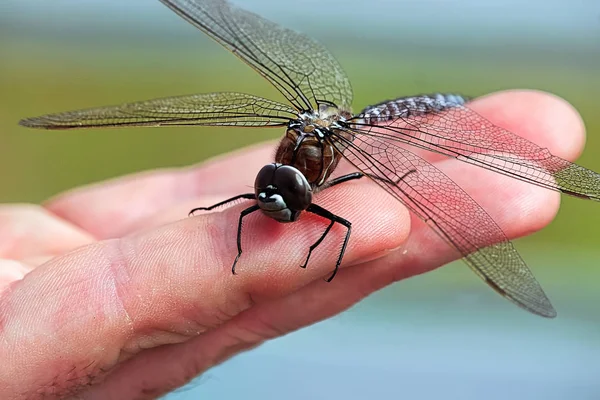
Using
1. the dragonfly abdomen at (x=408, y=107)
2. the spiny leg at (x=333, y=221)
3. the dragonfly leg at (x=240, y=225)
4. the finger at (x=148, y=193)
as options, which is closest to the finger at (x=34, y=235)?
the finger at (x=148, y=193)

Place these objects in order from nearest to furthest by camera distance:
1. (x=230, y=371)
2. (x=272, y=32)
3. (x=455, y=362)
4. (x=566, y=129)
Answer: (x=566, y=129) → (x=272, y=32) → (x=230, y=371) → (x=455, y=362)

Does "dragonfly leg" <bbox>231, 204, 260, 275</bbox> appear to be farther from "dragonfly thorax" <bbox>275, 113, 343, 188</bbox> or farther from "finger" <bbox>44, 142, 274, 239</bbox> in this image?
"finger" <bbox>44, 142, 274, 239</bbox>

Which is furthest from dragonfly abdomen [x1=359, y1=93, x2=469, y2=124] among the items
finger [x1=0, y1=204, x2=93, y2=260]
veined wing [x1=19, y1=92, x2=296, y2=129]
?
finger [x1=0, y1=204, x2=93, y2=260]

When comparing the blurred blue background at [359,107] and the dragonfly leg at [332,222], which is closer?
the dragonfly leg at [332,222]

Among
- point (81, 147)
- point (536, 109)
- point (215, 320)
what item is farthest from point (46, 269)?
point (81, 147)

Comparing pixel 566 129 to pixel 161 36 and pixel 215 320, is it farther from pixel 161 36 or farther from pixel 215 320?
pixel 161 36

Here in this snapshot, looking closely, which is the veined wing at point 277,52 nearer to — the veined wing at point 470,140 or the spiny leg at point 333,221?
the veined wing at point 470,140

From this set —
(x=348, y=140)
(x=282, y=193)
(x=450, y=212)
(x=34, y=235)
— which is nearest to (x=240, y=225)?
(x=282, y=193)
